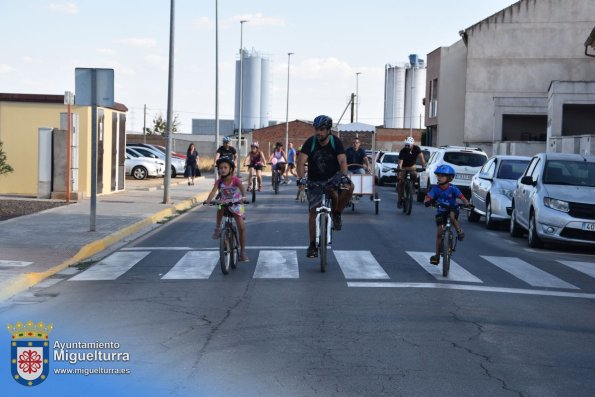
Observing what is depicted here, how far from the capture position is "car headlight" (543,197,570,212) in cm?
1622

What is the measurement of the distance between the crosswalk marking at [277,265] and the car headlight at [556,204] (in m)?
4.80

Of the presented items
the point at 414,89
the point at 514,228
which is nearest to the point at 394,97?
the point at 414,89

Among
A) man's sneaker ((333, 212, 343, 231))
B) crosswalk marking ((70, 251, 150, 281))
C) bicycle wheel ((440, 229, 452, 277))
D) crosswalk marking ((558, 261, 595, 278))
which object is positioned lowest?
crosswalk marking ((70, 251, 150, 281))

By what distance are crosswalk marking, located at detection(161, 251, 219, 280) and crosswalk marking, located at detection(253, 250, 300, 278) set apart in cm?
66

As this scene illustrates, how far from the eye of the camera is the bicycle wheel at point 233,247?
12492 millimetres

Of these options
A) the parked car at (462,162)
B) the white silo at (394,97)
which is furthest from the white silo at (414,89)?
the parked car at (462,162)

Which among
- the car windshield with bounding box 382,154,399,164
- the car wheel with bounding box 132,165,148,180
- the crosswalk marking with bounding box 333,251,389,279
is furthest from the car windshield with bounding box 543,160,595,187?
the car wheel with bounding box 132,165,148,180

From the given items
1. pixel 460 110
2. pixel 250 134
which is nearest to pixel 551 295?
pixel 460 110

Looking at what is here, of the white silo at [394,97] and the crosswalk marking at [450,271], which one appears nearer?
the crosswalk marking at [450,271]

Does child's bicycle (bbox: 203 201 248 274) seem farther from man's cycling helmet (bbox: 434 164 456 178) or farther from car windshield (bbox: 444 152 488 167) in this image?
car windshield (bbox: 444 152 488 167)

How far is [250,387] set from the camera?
645cm

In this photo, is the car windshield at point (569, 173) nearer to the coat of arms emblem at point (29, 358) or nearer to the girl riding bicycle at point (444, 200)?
the girl riding bicycle at point (444, 200)

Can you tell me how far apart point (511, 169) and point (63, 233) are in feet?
34.2

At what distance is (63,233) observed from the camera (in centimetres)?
1627
